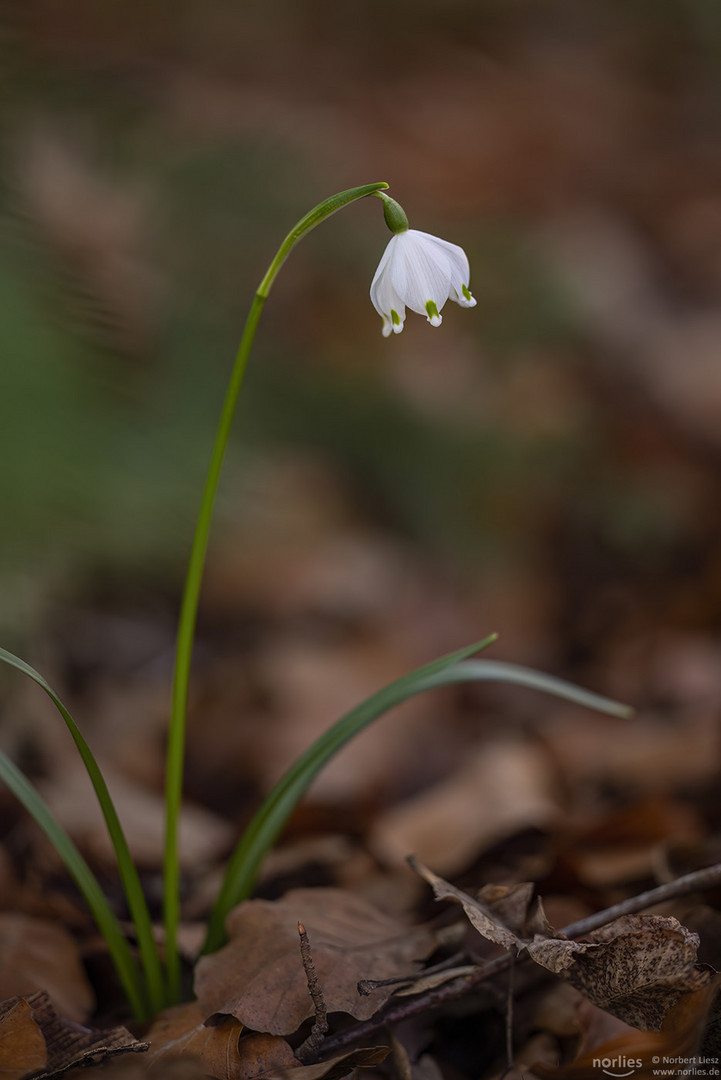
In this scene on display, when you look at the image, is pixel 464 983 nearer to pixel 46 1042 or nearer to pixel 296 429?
pixel 46 1042

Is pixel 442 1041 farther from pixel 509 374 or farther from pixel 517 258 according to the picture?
pixel 517 258

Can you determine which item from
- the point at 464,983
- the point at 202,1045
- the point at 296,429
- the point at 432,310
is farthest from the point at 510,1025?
the point at 296,429

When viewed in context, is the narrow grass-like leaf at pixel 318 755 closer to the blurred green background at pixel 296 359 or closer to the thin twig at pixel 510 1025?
the thin twig at pixel 510 1025

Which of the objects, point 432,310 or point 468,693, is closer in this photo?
point 432,310

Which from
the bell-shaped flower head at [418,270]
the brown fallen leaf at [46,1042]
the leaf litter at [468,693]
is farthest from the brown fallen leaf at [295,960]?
the bell-shaped flower head at [418,270]

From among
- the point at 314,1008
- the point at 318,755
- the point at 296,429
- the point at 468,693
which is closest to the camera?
the point at 314,1008

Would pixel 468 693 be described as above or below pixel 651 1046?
above
